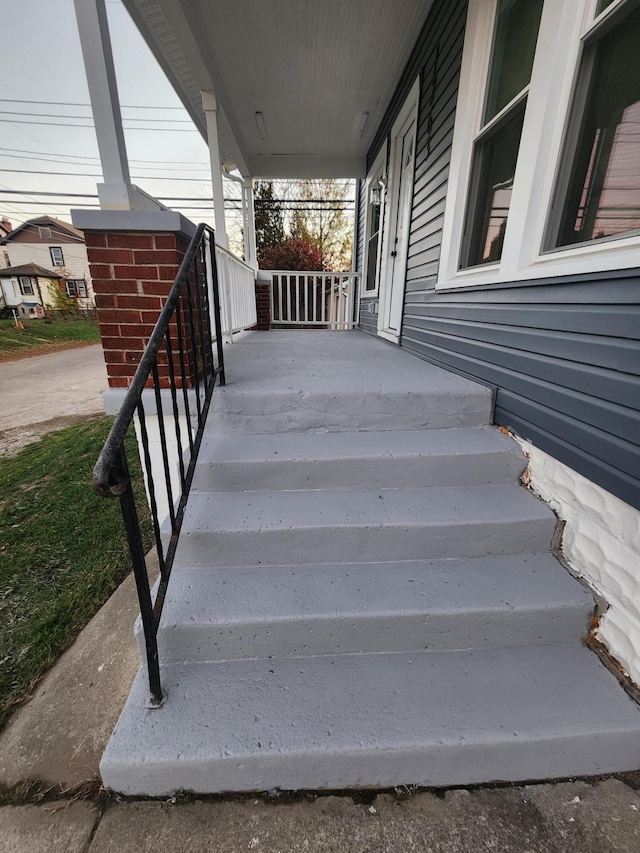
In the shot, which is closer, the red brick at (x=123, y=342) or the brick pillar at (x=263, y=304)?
the red brick at (x=123, y=342)

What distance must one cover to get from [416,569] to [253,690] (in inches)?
28.0

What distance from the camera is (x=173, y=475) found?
84.4 inches

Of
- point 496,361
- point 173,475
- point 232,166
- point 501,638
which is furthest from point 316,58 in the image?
point 501,638

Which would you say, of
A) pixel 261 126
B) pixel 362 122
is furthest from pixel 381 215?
pixel 261 126

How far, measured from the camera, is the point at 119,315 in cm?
180

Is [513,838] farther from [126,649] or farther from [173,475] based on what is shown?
[173,475]

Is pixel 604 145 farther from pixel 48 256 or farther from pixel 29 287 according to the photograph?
pixel 48 256

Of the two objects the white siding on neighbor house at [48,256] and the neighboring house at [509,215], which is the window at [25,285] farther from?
the neighboring house at [509,215]

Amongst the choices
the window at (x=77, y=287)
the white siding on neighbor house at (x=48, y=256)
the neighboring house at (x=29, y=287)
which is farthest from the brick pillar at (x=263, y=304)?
the window at (x=77, y=287)

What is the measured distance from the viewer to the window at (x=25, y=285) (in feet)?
90.4

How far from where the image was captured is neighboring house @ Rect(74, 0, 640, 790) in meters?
1.24

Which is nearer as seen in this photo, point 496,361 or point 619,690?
point 619,690

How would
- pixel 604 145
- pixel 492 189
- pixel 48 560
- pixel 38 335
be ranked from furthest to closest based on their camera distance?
pixel 38 335 < pixel 48 560 < pixel 492 189 < pixel 604 145

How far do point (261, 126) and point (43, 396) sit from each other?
20.4 ft
